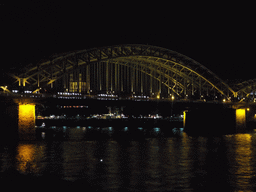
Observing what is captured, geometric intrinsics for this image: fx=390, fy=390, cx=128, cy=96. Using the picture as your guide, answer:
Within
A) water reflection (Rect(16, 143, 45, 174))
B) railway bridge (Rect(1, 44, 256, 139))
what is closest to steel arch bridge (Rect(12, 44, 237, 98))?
railway bridge (Rect(1, 44, 256, 139))

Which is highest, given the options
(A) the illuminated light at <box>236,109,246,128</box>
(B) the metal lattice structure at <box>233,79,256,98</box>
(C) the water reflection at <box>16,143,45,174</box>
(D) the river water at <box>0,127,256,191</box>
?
(B) the metal lattice structure at <box>233,79,256,98</box>

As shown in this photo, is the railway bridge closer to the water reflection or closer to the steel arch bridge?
the steel arch bridge

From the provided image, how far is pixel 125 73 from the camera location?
9088 centimetres

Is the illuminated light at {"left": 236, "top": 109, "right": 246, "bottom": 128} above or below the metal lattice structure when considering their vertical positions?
below

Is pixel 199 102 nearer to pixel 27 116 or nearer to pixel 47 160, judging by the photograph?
pixel 27 116

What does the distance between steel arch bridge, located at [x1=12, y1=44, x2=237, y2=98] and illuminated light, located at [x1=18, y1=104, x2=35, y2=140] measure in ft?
23.0

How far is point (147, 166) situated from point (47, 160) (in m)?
8.65

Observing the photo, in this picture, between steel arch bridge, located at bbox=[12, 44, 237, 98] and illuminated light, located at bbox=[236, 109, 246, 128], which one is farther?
illuminated light, located at bbox=[236, 109, 246, 128]

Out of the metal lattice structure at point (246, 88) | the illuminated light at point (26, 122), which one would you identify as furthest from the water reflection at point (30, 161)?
the metal lattice structure at point (246, 88)

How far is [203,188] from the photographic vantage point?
69.6 feet

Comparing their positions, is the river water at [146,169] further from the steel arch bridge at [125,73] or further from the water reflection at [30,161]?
the steel arch bridge at [125,73]

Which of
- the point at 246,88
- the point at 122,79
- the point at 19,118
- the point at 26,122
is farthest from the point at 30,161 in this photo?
the point at 246,88

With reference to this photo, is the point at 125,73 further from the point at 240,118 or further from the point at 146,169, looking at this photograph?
the point at 146,169

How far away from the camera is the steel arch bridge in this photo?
6316 centimetres
